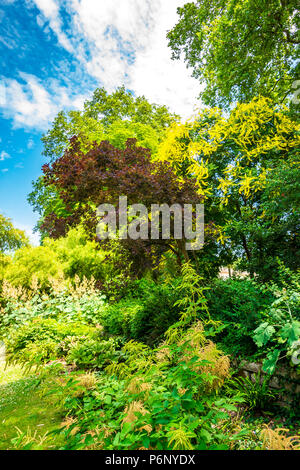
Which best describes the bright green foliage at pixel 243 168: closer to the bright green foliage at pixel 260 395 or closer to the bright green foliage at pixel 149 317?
the bright green foliage at pixel 149 317

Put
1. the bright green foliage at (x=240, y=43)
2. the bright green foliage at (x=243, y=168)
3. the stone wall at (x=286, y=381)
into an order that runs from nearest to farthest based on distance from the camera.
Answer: the stone wall at (x=286, y=381) → the bright green foliage at (x=243, y=168) → the bright green foliage at (x=240, y=43)

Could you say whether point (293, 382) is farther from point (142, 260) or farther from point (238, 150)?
point (238, 150)

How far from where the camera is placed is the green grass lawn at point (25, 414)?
6.84 ft

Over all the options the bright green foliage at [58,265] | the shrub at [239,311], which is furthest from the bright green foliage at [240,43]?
the bright green foliage at [58,265]

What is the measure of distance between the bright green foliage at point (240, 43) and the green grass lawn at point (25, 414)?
→ 748 centimetres

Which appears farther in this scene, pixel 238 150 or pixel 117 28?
pixel 117 28

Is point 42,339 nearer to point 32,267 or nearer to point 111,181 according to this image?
point 111,181

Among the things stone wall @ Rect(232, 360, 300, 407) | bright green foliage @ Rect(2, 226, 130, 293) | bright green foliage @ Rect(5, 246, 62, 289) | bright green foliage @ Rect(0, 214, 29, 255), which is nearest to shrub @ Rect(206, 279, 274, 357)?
stone wall @ Rect(232, 360, 300, 407)

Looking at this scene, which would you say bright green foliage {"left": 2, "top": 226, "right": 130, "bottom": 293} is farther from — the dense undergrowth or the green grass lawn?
the green grass lawn

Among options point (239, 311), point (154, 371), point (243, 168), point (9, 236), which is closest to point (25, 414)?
Result: point (154, 371)

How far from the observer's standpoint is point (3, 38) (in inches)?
188

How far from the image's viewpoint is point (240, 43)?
5.78m
